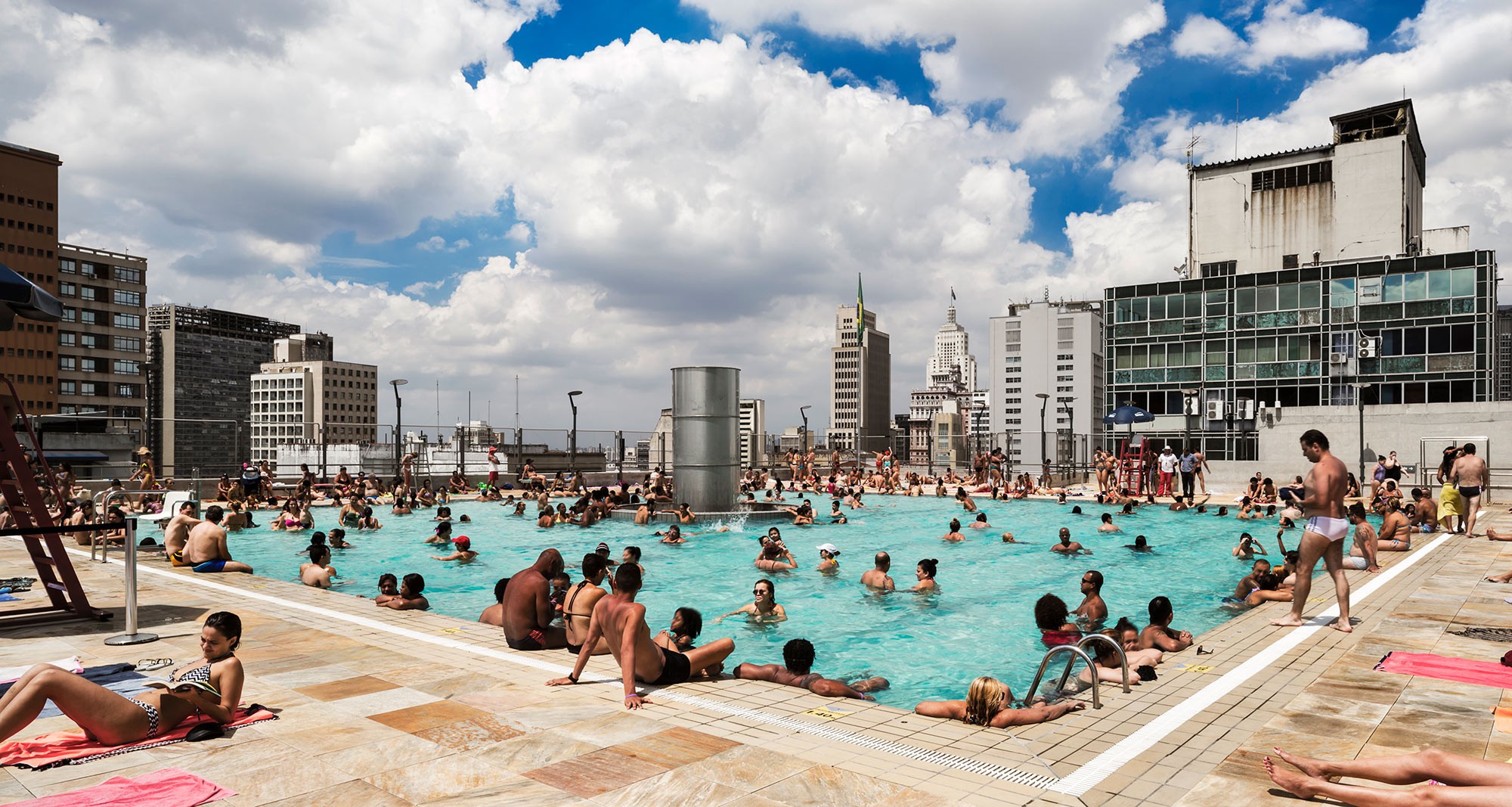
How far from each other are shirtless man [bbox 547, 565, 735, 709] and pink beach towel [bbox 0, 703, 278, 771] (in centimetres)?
247

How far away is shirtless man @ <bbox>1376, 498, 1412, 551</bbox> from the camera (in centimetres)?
1552

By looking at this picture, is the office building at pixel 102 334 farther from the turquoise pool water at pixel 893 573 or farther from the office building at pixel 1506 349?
the office building at pixel 1506 349

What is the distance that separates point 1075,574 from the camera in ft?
55.0

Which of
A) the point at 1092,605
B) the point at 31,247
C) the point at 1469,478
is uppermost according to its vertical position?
the point at 31,247

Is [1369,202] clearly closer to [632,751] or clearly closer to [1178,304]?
[1178,304]

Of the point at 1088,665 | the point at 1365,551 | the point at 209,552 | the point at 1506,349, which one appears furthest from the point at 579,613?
the point at 1506,349

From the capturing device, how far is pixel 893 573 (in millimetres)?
16422

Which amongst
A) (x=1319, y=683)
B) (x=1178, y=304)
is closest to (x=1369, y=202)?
(x=1178, y=304)

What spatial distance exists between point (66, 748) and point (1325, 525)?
413 inches

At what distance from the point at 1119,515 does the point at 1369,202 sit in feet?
159

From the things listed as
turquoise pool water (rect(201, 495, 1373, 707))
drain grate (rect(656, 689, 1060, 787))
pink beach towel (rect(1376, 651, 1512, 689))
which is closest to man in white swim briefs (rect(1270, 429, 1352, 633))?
pink beach towel (rect(1376, 651, 1512, 689))

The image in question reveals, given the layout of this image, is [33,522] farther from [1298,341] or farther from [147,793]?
[1298,341]

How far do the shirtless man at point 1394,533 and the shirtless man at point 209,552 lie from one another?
63.6 feet

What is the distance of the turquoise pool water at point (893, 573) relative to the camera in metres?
11.1
